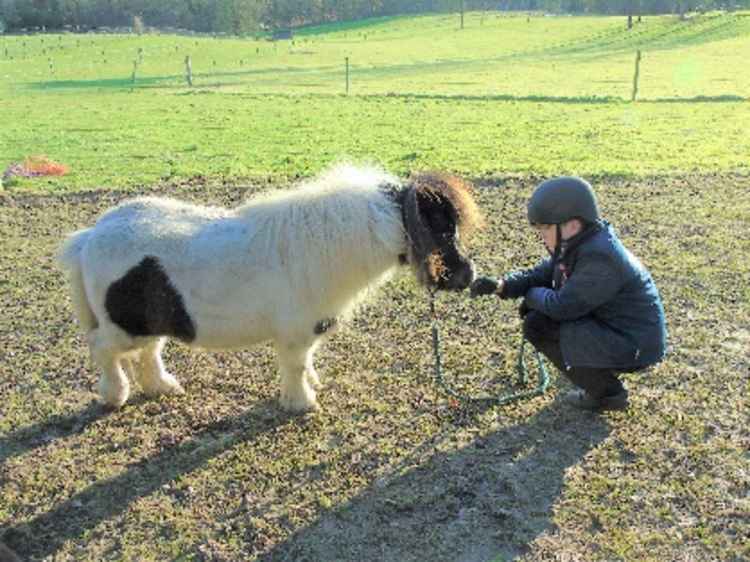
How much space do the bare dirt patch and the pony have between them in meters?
0.76

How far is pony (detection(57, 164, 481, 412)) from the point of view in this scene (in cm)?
517

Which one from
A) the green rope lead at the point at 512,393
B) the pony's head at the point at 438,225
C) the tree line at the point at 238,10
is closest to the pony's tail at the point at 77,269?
the pony's head at the point at 438,225

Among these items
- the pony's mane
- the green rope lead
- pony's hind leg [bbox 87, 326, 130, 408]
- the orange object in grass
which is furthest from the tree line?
the pony's mane

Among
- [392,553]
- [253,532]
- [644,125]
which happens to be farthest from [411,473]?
[644,125]

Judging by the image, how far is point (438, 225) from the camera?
5121 millimetres

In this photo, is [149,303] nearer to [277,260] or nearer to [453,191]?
[277,260]

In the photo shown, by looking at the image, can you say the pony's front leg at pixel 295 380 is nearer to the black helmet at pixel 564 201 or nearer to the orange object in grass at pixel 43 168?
the black helmet at pixel 564 201

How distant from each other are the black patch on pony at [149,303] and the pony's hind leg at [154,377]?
584 millimetres

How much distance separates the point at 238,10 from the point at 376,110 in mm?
74479

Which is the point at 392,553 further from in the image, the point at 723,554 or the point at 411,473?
the point at 723,554

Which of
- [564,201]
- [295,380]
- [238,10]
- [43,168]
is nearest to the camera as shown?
[564,201]

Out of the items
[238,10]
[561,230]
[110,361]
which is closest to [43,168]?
[110,361]

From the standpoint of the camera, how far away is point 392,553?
4.28m

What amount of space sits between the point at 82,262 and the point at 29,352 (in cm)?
200
